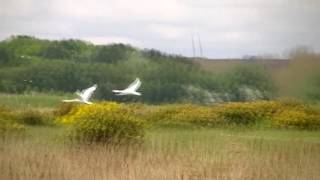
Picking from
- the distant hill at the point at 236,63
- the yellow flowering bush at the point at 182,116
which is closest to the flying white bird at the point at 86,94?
the yellow flowering bush at the point at 182,116

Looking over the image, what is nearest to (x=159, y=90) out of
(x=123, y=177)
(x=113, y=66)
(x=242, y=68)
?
(x=113, y=66)

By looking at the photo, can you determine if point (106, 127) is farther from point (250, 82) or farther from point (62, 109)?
point (62, 109)

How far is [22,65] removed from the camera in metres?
16.5

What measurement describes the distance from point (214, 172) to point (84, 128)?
158 inches

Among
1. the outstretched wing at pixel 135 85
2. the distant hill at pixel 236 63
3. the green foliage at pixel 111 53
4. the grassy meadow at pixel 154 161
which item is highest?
the green foliage at pixel 111 53

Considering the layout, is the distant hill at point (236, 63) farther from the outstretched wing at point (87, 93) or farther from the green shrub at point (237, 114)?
the outstretched wing at point (87, 93)

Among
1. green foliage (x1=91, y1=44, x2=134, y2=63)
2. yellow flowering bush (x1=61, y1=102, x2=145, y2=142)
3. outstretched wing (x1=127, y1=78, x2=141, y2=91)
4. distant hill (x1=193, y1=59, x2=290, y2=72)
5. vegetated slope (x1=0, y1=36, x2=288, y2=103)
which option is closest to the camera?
distant hill (x1=193, y1=59, x2=290, y2=72)

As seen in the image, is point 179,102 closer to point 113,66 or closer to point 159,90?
point 159,90

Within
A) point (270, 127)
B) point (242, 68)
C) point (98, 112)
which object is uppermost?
point (242, 68)

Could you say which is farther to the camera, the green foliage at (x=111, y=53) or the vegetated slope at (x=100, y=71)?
the green foliage at (x=111, y=53)

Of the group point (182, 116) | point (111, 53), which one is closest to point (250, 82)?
point (111, 53)

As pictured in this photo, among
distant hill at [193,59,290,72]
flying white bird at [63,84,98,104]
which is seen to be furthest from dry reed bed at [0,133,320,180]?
flying white bird at [63,84,98,104]

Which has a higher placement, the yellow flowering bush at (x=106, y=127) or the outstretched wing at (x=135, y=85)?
the outstretched wing at (x=135, y=85)

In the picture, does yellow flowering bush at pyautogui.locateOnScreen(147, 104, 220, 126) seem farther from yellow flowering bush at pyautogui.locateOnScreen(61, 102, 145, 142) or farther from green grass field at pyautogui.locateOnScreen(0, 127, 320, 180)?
green grass field at pyautogui.locateOnScreen(0, 127, 320, 180)
